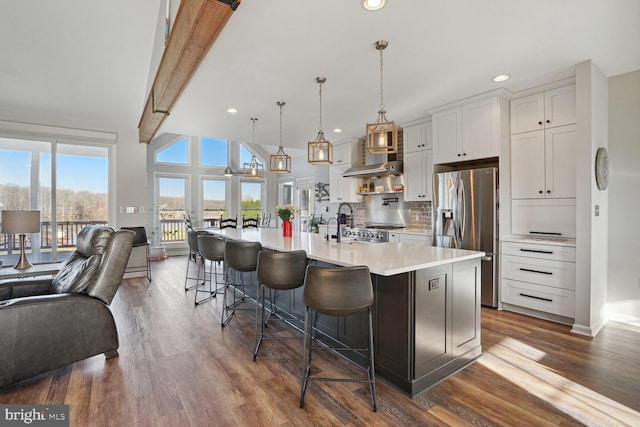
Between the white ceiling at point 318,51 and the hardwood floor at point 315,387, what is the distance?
266 cm

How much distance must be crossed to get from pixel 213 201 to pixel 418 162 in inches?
247

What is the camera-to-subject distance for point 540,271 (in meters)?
3.42

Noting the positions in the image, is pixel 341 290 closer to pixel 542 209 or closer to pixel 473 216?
pixel 473 216

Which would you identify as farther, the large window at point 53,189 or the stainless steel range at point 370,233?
the stainless steel range at point 370,233

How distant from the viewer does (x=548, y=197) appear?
11.8 feet

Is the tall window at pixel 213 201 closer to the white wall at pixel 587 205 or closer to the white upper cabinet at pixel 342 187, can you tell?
the white upper cabinet at pixel 342 187

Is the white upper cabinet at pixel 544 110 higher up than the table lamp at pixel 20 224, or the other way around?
the white upper cabinet at pixel 544 110

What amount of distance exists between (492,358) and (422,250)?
3.40ft

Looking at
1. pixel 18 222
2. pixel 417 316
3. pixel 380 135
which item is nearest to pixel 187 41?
pixel 380 135

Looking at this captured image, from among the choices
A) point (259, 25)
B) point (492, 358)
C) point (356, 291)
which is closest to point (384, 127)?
point (259, 25)

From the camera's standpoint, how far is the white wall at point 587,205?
119 inches

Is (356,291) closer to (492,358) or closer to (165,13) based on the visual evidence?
(492,358)

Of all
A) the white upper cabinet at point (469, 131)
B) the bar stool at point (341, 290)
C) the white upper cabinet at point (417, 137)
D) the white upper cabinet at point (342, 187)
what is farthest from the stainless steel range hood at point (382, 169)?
the bar stool at point (341, 290)

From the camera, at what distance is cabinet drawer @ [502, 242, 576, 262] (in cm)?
321
